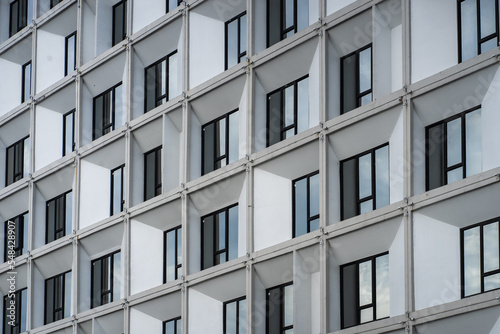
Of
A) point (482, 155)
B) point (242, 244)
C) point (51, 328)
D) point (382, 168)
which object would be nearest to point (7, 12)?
point (51, 328)

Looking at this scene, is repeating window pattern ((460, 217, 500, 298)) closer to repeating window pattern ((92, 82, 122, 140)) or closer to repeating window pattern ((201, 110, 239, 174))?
repeating window pattern ((201, 110, 239, 174))

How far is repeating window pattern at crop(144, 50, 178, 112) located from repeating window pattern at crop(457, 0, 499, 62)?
1316cm

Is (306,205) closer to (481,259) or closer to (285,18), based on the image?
(285,18)

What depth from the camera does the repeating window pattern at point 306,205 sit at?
1559 inches

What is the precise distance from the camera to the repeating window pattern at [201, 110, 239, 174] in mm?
43281

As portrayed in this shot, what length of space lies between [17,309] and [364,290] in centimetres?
1962

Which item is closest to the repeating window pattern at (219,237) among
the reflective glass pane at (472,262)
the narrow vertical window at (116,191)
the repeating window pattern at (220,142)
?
the repeating window pattern at (220,142)

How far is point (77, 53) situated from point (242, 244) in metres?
13.0

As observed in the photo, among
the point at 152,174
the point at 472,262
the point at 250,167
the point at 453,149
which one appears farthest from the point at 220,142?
the point at 472,262

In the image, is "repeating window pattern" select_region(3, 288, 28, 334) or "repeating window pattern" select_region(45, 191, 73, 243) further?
"repeating window pattern" select_region(3, 288, 28, 334)

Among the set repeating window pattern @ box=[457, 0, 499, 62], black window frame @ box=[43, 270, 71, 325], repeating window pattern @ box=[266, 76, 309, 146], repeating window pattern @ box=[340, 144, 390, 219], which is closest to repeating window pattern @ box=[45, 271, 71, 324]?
black window frame @ box=[43, 270, 71, 325]

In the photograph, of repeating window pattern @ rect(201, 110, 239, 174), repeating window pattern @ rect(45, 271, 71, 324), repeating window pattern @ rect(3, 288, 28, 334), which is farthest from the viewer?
repeating window pattern @ rect(3, 288, 28, 334)

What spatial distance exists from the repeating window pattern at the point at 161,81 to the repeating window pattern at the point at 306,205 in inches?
306

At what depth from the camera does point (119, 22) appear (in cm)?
4997
